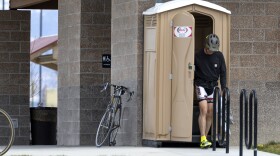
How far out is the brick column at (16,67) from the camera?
27.6 meters

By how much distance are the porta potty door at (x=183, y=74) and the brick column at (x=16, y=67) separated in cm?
1002

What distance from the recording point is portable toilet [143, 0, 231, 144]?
59.4 ft

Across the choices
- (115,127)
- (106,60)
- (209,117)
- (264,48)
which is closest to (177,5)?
(209,117)

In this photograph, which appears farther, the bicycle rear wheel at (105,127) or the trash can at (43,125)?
the trash can at (43,125)

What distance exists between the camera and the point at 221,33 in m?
18.5

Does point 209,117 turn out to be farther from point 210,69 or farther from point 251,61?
point 251,61

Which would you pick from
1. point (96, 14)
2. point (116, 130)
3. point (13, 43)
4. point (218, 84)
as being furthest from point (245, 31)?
point (13, 43)

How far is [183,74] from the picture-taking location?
18125 millimetres

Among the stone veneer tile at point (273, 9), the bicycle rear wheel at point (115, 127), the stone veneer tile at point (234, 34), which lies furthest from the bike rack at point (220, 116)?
the bicycle rear wheel at point (115, 127)

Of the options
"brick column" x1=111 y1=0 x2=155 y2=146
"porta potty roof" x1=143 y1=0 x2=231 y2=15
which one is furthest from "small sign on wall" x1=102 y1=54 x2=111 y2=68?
"porta potty roof" x1=143 y1=0 x2=231 y2=15

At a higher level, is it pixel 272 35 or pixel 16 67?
pixel 272 35

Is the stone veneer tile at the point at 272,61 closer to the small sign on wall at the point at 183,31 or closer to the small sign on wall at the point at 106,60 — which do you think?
the small sign on wall at the point at 183,31

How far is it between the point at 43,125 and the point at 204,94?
1062 centimetres

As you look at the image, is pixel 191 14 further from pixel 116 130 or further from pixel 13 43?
pixel 13 43
